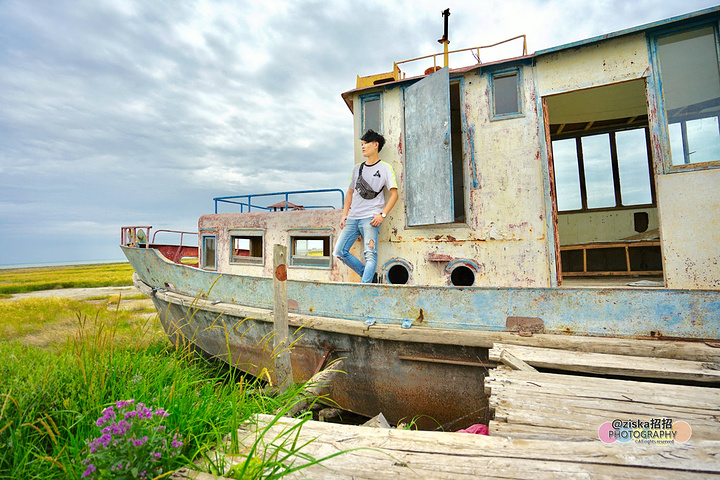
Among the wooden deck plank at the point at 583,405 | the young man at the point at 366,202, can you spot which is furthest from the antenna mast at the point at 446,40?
the wooden deck plank at the point at 583,405

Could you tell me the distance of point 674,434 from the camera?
1.76 meters

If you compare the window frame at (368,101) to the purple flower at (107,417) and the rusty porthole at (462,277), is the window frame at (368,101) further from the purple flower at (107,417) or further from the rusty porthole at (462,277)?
the purple flower at (107,417)

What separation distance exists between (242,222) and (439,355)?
4.57m

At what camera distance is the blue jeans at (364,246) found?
4453 mm

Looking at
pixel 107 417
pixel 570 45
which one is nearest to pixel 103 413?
pixel 107 417

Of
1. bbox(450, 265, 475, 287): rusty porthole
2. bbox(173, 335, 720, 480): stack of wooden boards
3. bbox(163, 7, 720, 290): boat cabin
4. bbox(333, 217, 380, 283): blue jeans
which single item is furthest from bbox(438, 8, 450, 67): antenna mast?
bbox(173, 335, 720, 480): stack of wooden boards

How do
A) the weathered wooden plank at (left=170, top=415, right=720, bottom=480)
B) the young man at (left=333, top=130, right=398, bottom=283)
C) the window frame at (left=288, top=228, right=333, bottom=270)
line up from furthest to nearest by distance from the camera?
the window frame at (left=288, top=228, right=333, bottom=270), the young man at (left=333, top=130, right=398, bottom=283), the weathered wooden plank at (left=170, top=415, right=720, bottom=480)

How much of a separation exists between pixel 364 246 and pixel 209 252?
4.07m

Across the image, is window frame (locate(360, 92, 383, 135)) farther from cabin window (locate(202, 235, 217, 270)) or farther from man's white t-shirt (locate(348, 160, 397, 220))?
cabin window (locate(202, 235, 217, 270))

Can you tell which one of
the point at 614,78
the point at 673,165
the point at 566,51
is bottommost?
the point at 673,165

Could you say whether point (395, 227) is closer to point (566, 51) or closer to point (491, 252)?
point (491, 252)

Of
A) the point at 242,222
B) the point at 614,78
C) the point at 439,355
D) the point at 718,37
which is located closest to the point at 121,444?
the point at 439,355

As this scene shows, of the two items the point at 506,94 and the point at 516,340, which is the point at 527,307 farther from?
the point at 506,94

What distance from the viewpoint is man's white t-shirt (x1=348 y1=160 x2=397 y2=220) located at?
4.64 meters
